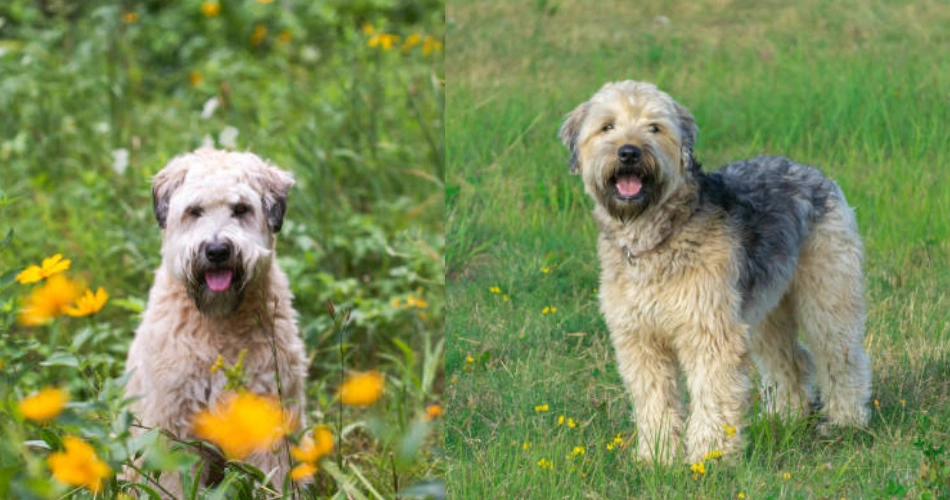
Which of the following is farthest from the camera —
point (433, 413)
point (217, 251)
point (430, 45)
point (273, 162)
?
point (430, 45)

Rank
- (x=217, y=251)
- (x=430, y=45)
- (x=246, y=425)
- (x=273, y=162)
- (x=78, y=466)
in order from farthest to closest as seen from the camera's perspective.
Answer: (x=430, y=45), (x=273, y=162), (x=217, y=251), (x=246, y=425), (x=78, y=466)

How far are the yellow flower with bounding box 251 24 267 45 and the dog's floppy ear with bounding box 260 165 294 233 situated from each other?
638 centimetres

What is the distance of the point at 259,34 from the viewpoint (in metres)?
11.4

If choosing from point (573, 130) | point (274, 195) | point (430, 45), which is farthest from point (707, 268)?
point (430, 45)

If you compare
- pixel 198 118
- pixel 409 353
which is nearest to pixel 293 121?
pixel 198 118

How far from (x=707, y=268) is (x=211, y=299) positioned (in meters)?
1.84

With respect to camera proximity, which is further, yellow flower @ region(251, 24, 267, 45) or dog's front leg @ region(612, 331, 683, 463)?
yellow flower @ region(251, 24, 267, 45)

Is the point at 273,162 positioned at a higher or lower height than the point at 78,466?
lower

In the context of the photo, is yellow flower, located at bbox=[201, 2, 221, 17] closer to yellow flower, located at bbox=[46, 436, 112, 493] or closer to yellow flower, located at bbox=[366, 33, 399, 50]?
yellow flower, located at bbox=[366, 33, 399, 50]

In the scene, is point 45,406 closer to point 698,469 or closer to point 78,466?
point 78,466

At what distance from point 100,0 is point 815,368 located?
27.8 feet

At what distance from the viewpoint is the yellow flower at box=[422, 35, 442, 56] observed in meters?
9.35

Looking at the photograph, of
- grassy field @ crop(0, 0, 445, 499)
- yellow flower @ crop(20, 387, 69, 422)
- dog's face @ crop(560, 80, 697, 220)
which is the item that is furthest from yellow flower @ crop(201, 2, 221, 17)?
yellow flower @ crop(20, 387, 69, 422)

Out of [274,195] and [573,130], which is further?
[274,195]
